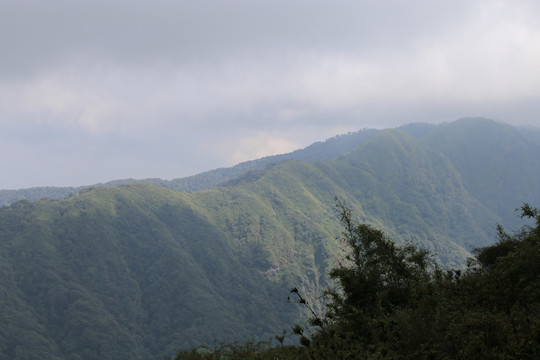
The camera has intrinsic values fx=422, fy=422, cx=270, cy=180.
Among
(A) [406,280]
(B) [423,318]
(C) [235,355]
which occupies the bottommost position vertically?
(C) [235,355]

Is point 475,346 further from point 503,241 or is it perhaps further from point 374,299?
point 503,241

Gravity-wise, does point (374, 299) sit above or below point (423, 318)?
below

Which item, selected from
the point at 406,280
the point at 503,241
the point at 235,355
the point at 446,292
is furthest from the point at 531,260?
the point at 503,241

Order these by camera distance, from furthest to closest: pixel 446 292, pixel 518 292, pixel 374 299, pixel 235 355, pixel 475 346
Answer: pixel 374 299
pixel 235 355
pixel 446 292
pixel 518 292
pixel 475 346

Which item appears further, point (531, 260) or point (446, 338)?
point (531, 260)

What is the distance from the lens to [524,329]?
1452 centimetres

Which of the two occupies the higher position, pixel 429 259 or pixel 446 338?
pixel 446 338

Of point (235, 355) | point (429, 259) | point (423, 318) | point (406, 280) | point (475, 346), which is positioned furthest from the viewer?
point (429, 259)

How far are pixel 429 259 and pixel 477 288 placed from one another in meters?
22.0

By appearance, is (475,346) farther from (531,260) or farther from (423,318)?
(531,260)

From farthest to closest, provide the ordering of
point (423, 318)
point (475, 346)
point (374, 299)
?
1. point (374, 299)
2. point (423, 318)
3. point (475, 346)

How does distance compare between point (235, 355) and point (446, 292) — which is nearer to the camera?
point (446, 292)

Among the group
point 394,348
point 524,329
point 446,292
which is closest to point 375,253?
point 446,292

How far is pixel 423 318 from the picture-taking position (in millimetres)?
17141
